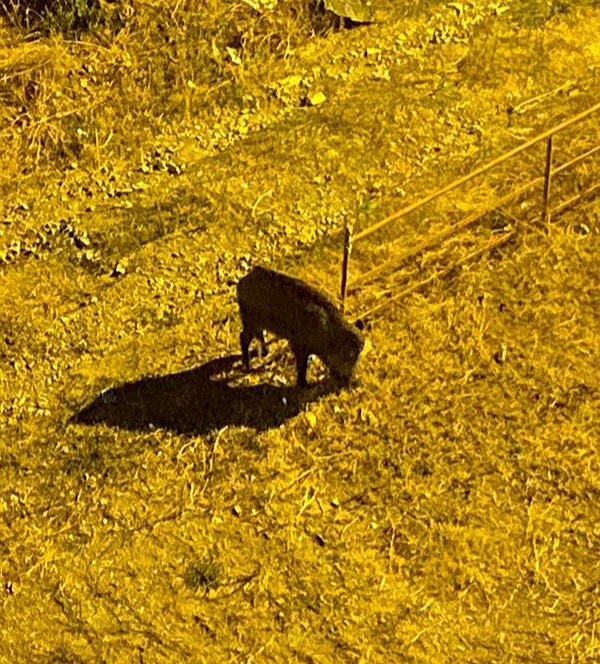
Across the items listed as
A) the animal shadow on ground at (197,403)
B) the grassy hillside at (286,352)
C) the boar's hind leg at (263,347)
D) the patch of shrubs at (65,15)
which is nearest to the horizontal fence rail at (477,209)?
the grassy hillside at (286,352)

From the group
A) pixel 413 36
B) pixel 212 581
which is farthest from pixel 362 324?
pixel 413 36

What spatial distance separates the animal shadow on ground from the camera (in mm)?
7805

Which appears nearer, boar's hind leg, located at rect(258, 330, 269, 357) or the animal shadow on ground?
the animal shadow on ground

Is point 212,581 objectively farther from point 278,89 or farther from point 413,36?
point 413,36

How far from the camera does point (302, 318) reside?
7.59m

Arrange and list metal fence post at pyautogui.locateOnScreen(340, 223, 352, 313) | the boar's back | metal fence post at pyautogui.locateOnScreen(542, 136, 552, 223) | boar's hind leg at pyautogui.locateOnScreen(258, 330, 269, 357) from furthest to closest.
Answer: metal fence post at pyautogui.locateOnScreen(542, 136, 552, 223), boar's hind leg at pyautogui.locateOnScreen(258, 330, 269, 357), metal fence post at pyautogui.locateOnScreen(340, 223, 352, 313), the boar's back

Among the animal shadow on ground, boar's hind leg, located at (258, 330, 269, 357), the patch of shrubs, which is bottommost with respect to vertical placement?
the animal shadow on ground

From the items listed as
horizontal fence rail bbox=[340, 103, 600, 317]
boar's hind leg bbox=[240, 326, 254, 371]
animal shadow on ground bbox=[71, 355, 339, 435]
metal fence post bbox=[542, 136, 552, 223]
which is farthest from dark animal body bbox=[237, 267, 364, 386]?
metal fence post bbox=[542, 136, 552, 223]

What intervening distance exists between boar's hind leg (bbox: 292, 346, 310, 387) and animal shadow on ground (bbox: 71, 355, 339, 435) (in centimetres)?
8

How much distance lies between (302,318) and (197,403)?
97 centimetres

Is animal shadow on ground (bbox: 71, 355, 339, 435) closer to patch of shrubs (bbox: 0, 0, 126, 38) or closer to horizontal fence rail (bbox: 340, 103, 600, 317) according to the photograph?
horizontal fence rail (bbox: 340, 103, 600, 317)

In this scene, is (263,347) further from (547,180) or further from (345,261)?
(547,180)

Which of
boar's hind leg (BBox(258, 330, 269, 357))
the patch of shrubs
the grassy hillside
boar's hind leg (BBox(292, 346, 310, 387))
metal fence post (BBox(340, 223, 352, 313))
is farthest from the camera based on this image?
the patch of shrubs

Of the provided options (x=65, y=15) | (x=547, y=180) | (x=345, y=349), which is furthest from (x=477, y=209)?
(x=65, y=15)
